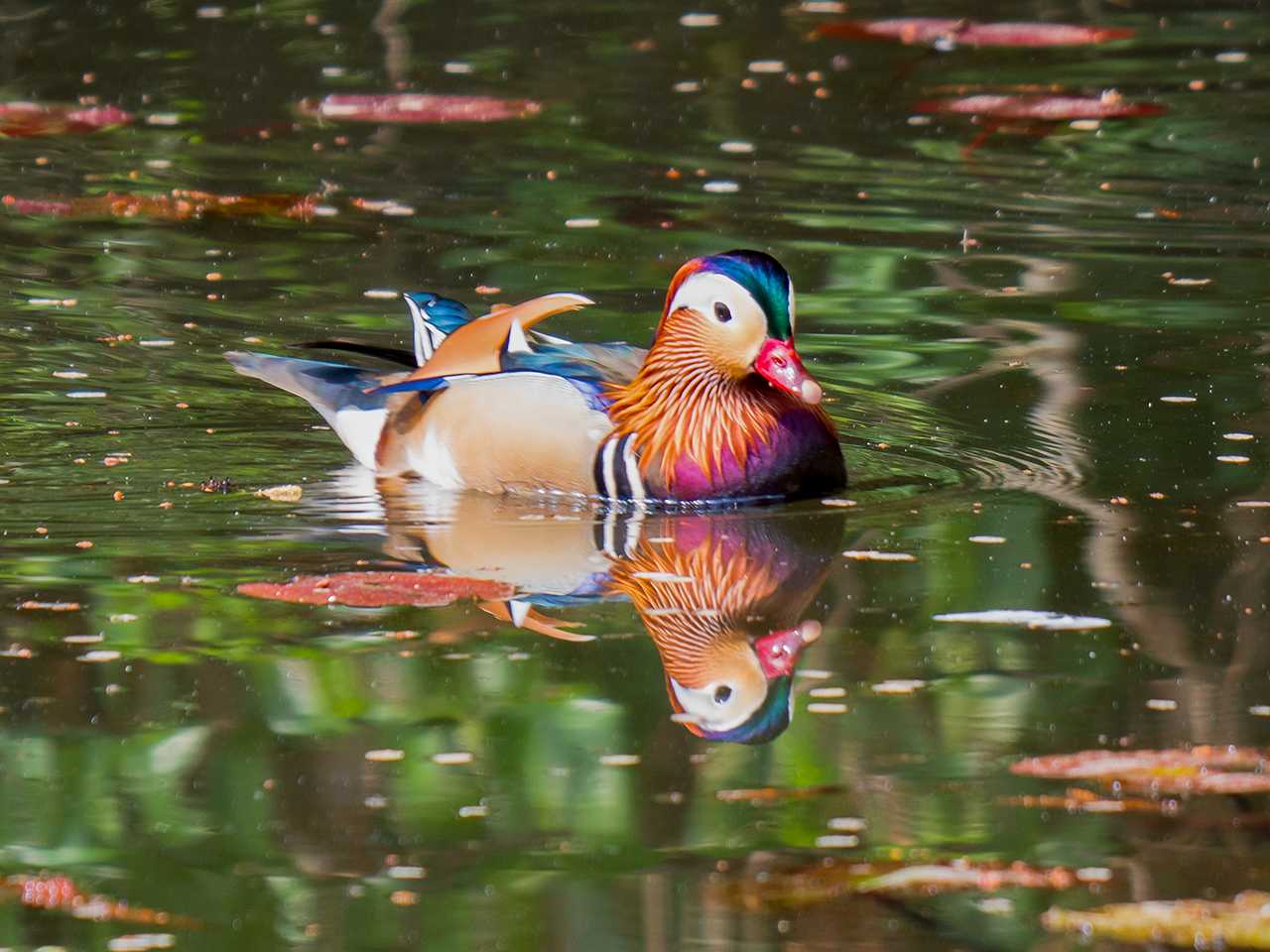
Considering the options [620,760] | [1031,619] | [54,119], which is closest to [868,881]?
[620,760]

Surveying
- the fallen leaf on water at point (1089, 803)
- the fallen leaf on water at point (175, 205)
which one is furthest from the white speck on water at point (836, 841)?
the fallen leaf on water at point (175, 205)

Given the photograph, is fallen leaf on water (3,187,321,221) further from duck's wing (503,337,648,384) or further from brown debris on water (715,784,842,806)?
brown debris on water (715,784,842,806)

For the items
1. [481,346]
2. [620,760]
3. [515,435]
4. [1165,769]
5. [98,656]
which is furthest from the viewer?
[481,346]

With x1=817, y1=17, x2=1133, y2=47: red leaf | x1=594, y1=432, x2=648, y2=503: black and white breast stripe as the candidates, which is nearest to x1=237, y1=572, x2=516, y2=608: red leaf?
x1=594, y1=432, x2=648, y2=503: black and white breast stripe

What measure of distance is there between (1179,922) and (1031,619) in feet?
6.58

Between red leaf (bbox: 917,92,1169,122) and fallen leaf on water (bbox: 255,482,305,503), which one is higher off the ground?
red leaf (bbox: 917,92,1169,122)

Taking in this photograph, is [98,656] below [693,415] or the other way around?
below

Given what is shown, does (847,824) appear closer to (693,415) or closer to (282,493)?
(693,415)

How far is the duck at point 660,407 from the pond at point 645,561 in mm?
158

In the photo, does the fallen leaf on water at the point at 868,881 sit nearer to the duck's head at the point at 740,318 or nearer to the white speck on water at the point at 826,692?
the white speck on water at the point at 826,692

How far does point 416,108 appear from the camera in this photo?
49.8 ft

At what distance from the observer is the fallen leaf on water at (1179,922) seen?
4.96 m

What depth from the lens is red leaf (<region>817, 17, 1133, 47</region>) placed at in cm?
1670

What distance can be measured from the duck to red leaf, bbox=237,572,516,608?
3.22ft
